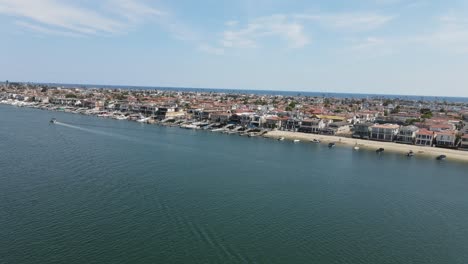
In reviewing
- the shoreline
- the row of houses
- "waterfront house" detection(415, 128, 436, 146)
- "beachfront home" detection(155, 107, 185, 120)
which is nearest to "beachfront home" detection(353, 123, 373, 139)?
the row of houses

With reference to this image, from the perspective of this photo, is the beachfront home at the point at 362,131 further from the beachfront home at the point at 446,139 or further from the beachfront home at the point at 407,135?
the beachfront home at the point at 446,139

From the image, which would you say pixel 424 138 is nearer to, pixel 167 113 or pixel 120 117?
pixel 167 113

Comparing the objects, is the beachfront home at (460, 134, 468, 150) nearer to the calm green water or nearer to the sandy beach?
the sandy beach

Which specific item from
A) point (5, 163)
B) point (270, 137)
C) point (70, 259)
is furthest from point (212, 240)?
point (270, 137)

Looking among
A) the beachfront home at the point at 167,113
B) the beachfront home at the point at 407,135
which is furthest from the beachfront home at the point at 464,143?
the beachfront home at the point at 167,113

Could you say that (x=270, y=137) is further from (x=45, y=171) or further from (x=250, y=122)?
(x=45, y=171)

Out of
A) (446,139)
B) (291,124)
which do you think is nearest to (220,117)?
(291,124)

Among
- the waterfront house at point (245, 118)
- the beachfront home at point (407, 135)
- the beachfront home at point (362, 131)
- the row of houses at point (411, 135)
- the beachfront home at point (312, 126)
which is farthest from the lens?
the waterfront house at point (245, 118)
